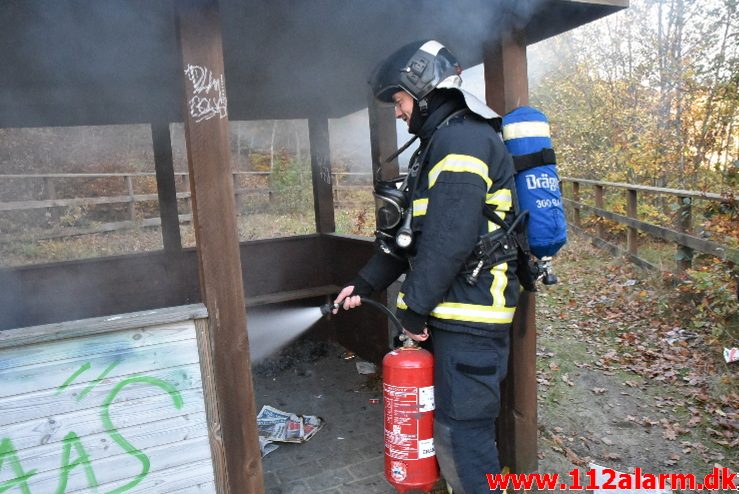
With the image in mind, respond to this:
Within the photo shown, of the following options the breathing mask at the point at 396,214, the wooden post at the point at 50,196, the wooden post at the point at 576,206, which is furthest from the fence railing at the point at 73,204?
the breathing mask at the point at 396,214

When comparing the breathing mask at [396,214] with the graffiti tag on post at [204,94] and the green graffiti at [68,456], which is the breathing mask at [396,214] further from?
the green graffiti at [68,456]

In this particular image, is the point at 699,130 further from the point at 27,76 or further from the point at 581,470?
the point at 27,76

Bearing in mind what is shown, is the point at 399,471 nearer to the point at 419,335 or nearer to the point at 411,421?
the point at 411,421

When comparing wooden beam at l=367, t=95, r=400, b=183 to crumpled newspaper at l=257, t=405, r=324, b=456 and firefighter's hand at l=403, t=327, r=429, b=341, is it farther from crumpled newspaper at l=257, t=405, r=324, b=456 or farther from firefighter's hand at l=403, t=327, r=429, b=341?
firefighter's hand at l=403, t=327, r=429, b=341

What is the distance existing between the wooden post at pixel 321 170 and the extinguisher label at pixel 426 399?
3.95m

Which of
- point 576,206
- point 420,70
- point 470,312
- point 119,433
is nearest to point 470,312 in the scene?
point 470,312

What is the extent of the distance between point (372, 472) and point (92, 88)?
400 cm

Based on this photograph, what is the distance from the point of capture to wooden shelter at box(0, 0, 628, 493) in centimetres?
233

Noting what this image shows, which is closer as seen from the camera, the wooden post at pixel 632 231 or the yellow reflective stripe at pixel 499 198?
the yellow reflective stripe at pixel 499 198

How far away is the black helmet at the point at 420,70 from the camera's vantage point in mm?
2432

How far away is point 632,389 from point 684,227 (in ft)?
9.78

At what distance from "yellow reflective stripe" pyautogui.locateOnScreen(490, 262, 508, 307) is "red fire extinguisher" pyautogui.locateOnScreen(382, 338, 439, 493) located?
438mm

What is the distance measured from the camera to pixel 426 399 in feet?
8.05

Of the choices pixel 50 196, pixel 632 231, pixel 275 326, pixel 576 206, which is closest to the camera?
pixel 275 326
